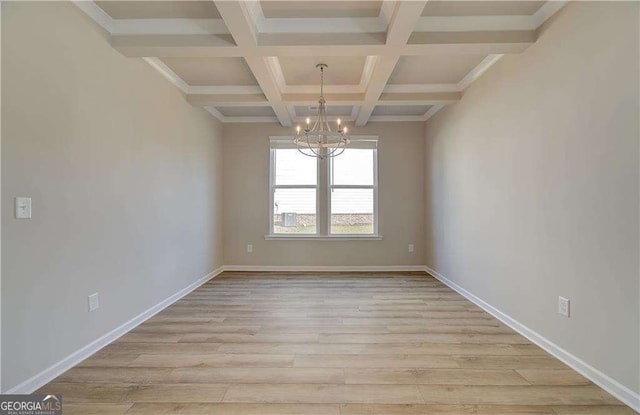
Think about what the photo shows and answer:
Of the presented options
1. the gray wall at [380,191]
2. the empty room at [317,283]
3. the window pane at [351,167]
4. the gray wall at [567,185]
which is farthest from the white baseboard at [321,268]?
the gray wall at [567,185]

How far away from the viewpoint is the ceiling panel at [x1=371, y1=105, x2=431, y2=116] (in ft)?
14.5

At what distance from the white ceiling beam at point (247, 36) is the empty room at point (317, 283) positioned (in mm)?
18

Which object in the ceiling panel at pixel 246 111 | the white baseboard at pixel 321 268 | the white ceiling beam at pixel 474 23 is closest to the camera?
the white ceiling beam at pixel 474 23

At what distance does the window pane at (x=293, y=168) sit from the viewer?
501 cm

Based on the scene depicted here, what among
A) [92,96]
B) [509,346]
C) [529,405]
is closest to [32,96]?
[92,96]

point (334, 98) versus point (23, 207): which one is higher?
point (334, 98)

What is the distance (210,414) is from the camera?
61.5 inches

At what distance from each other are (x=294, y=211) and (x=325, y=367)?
10.6ft

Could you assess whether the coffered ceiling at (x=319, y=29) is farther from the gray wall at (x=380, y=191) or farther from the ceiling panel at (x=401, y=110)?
the gray wall at (x=380, y=191)

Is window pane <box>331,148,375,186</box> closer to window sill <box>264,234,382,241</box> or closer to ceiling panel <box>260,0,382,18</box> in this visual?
window sill <box>264,234,382,241</box>

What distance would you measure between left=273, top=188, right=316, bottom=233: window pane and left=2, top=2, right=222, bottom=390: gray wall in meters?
1.92

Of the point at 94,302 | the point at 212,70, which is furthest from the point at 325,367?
the point at 212,70

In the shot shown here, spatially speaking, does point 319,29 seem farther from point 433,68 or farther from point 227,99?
point 227,99

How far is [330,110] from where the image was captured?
4.53 metres
